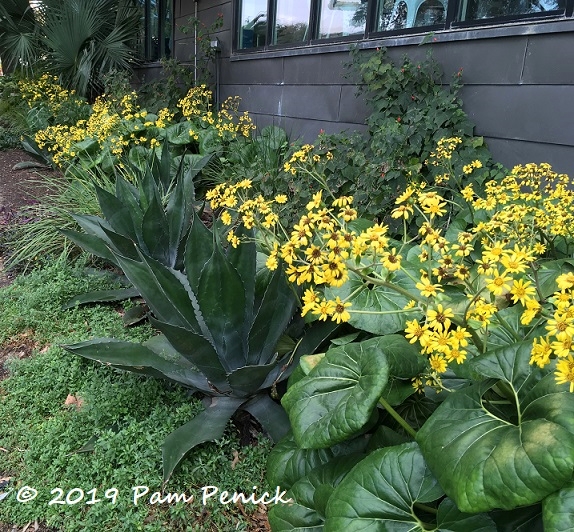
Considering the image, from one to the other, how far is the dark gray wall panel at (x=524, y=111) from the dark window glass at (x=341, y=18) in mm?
1474

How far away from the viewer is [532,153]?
115 inches

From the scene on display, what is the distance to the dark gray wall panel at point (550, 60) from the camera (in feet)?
8.79

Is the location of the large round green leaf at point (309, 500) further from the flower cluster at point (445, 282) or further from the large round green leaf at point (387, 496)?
the flower cluster at point (445, 282)

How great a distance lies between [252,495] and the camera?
1.78 meters

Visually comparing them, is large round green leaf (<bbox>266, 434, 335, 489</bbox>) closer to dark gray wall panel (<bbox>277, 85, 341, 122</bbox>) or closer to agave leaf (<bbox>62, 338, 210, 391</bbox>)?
agave leaf (<bbox>62, 338, 210, 391</bbox>)

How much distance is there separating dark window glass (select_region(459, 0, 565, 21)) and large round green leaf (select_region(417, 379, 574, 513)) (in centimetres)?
254

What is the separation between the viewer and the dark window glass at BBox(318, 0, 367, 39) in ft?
14.0

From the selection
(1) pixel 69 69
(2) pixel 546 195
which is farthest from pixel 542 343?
(1) pixel 69 69

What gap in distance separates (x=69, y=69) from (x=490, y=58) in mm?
7435

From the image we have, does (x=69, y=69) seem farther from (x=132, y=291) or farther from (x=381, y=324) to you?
(x=381, y=324)

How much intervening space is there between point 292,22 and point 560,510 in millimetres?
5386

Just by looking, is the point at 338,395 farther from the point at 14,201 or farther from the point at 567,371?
the point at 14,201

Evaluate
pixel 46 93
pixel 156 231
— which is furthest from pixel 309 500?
pixel 46 93

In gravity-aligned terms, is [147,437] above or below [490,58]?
below
